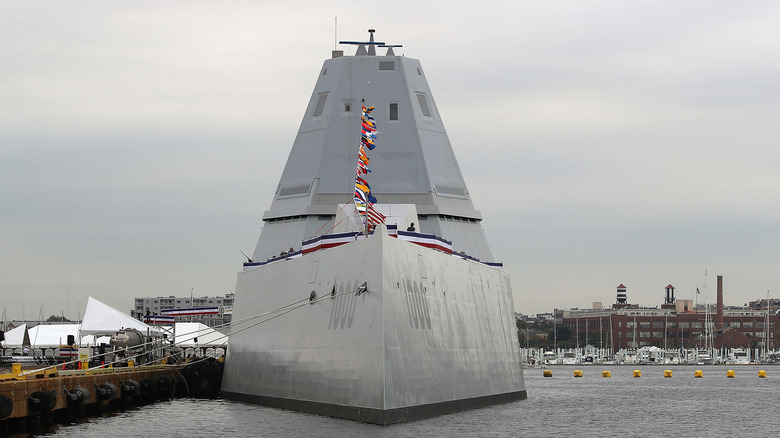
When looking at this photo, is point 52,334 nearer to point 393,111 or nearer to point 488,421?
point 393,111

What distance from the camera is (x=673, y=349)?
132 meters

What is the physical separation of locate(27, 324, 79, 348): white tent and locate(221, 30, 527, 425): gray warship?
12.6 meters

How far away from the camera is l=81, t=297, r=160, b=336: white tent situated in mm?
38781

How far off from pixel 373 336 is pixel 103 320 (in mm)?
19970

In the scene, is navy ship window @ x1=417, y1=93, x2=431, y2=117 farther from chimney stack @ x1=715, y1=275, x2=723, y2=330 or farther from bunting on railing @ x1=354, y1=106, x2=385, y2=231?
chimney stack @ x1=715, y1=275, x2=723, y2=330

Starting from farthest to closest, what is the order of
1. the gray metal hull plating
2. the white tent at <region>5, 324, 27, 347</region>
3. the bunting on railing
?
1. the white tent at <region>5, 324, 27, 347</region>
2. the bunting on railing
3. the gray metal hull plating

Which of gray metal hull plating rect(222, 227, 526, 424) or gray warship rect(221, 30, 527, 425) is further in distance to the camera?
gray warship rect(221, 30, 527, 425)

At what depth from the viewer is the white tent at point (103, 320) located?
38.8 metres

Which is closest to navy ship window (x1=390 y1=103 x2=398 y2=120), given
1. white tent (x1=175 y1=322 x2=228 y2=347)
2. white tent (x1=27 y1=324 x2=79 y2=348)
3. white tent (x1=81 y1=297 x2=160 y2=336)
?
white tent (x1=175 y1=322 x2=228 y2=347)

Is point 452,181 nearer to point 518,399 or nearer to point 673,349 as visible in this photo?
point 518,399

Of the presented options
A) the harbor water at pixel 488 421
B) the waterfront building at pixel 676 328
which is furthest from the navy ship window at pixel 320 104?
the waterfront building at pixel 676 328

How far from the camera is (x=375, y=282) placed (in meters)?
22.2

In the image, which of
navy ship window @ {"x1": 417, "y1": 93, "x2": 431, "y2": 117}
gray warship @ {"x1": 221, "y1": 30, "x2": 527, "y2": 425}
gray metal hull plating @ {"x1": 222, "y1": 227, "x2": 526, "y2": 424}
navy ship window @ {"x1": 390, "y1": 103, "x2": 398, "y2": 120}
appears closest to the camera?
gray metal hull plating @ {"x1": 222, "y1": 227, "x2": 526, "y2": 424}


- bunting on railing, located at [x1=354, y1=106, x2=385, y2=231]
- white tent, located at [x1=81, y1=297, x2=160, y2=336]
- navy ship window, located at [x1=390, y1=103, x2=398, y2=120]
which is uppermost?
navy ship window, located at [x1=390, y1=103, x2=398, y2=120]
